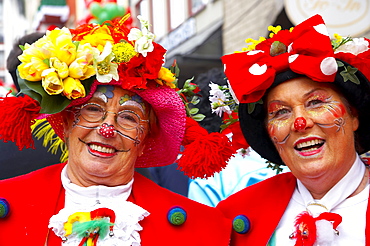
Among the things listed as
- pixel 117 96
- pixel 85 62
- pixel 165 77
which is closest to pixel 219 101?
pixel 165 77

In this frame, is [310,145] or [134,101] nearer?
[310,145]

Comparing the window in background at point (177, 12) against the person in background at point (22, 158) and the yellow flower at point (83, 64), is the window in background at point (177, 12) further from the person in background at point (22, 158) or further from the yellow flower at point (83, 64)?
the yellow flower at point (83, 64)

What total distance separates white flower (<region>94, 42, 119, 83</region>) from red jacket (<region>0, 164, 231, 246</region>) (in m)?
0.57

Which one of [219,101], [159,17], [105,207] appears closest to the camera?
[105,207]

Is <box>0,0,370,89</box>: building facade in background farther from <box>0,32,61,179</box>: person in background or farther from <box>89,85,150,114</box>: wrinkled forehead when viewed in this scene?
<box>89,85,150,114</box>: wrinkled forehead

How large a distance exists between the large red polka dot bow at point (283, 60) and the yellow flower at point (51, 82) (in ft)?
2.77

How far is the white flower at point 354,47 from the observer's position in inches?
104

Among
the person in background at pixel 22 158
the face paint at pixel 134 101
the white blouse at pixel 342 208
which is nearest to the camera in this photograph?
the white blouse at pixel 342 208

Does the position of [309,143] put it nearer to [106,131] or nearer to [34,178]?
[106,131]

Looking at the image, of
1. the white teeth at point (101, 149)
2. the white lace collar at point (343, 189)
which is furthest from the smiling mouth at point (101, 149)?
the white lace collar at point (343, 189)

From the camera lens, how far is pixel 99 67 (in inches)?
103

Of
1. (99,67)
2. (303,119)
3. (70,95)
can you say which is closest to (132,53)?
(99,67)

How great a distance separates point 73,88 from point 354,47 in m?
1.39

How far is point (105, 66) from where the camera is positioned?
2.61m
